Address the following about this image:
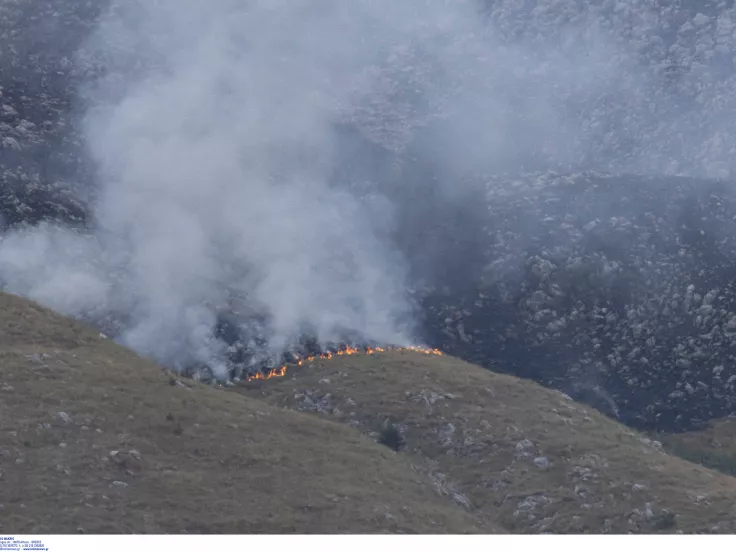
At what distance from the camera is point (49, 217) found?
95938 mm

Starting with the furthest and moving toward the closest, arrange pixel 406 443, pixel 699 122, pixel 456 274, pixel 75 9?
pixel 75 9 → pixel 699 122 → pixel 456 274 → pixel 406 443

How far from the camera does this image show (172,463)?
5291 centimetres

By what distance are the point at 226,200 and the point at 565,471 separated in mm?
50674

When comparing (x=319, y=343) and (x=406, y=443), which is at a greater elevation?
(x=319, y=343)

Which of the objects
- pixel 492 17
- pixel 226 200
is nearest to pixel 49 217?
pixel 226 200

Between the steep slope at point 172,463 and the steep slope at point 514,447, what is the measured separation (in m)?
2.96

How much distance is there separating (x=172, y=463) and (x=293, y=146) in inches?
2346

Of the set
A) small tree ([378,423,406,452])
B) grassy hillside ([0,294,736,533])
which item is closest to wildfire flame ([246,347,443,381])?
grassy hillside ([0,294,736,533])

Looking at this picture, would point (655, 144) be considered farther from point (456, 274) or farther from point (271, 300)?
point (271, 300)

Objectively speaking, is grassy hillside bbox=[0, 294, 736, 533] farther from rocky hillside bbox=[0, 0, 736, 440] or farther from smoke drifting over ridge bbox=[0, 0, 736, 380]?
smoke drifting over ridge bbox=[0, 0, 736, 380]

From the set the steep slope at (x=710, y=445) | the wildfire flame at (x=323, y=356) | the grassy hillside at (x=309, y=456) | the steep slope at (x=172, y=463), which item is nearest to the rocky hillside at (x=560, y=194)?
the steep slope at (x=710, y=445)

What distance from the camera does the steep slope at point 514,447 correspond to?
2157 inches

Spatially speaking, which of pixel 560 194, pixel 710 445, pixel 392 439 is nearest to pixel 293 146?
pixel 560 194

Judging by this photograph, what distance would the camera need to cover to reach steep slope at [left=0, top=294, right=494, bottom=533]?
48.0 metres
